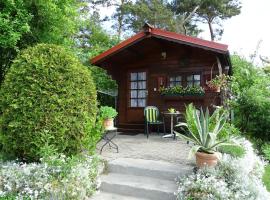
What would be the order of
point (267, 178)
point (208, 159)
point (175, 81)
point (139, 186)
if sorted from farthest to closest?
point (175, 81), point (267, 178), point (139, 186), point (208, 159)

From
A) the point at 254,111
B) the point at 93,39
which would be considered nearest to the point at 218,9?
the point at 93,39

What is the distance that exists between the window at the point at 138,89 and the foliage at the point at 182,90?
0.86m

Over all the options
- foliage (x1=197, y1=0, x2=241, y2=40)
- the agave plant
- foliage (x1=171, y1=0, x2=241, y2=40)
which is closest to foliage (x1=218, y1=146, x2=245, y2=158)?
the agave plant

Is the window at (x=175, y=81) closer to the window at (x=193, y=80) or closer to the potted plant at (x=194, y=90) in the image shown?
the window at (x=193, y=80)

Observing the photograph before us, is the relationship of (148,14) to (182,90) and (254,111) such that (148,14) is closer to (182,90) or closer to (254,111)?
(182,90)

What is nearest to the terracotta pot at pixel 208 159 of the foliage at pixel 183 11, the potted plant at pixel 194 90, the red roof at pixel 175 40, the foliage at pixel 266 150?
the foliage at pixel 266 150

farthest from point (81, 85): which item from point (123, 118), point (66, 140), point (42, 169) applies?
point (123, 118)

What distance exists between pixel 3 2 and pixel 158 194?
5.60m

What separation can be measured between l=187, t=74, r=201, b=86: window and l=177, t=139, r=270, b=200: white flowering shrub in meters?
4.25

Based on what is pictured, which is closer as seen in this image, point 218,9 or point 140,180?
point 140,180

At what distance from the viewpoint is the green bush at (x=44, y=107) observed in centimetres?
396

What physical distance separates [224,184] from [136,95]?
599 cm

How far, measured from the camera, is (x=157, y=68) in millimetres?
8797

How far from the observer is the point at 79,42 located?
45.3 feet
